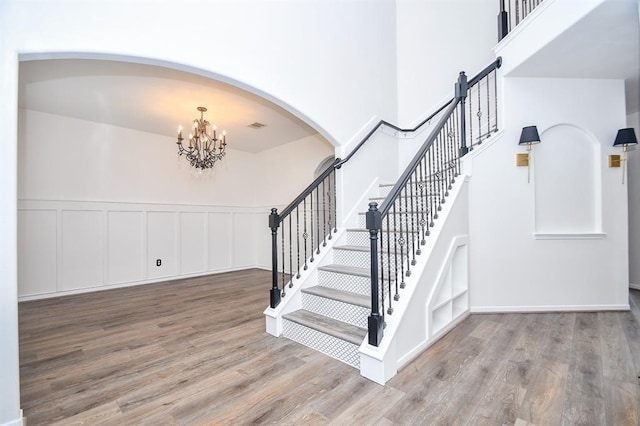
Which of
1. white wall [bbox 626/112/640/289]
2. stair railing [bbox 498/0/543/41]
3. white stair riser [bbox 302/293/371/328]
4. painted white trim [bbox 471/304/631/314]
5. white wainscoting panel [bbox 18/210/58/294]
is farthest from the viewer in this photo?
white wall [bbox 626/112/640/289]

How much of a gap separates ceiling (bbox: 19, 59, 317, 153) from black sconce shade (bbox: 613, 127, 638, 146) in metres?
4.13

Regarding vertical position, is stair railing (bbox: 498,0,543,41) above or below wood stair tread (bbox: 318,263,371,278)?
above

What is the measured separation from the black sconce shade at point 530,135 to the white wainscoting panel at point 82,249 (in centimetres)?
625

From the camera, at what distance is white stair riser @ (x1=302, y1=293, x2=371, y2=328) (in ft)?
8.33

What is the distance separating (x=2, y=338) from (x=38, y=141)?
4343 millimetres

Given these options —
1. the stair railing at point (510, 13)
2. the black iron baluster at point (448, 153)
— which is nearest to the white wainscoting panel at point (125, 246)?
the black iron baluster at point (448, 153)

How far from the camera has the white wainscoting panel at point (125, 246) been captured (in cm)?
506

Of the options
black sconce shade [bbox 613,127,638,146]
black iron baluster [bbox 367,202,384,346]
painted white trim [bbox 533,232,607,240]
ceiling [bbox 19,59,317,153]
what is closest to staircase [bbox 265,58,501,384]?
black iron baluster [bbox 367,202,384,346]

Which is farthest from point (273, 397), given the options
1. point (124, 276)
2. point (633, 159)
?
point (633, 159)

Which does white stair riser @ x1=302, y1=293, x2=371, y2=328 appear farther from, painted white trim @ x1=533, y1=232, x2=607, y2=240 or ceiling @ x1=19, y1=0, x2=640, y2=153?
ceiling @ x1=19, y1=0, x2=640, y2=153

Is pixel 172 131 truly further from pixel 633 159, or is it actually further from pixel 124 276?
pixel 633 159

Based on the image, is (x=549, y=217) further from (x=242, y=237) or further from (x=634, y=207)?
(x=242, y=237)

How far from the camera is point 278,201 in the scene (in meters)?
6.68

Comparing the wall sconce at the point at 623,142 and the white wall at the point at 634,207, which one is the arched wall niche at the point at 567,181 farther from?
the white wall at the point at 634,207
